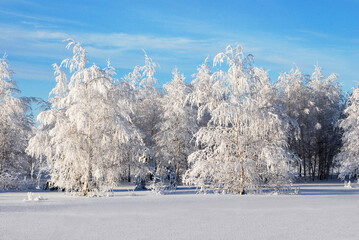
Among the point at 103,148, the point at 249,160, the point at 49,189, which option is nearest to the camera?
the point at 249,160

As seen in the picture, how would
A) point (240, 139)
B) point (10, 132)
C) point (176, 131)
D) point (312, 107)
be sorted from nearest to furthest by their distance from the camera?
point (240, 139) < point (10, 132) < point (176, 131) < point (312, 107)

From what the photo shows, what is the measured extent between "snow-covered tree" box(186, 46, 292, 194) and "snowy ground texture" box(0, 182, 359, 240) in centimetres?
496

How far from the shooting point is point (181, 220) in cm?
926

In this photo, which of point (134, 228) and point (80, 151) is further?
point (80, 151)

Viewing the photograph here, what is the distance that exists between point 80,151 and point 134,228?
418 inches

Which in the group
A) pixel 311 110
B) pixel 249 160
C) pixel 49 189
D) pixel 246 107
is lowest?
pixel 49 189

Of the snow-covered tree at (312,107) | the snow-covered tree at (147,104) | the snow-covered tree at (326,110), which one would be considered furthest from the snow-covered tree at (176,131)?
the snow-covered tree at (326,110)

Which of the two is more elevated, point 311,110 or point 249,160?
point 311,110

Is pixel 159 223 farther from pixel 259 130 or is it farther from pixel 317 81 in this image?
pixel 317 81

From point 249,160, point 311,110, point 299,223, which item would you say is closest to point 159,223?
point 299,223

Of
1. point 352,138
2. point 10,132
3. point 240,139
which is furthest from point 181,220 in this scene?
point 352,138

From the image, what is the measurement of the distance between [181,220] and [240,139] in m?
9.36

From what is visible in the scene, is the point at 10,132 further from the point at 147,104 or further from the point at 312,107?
the point at 312,107

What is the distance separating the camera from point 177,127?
28641 millimetres
